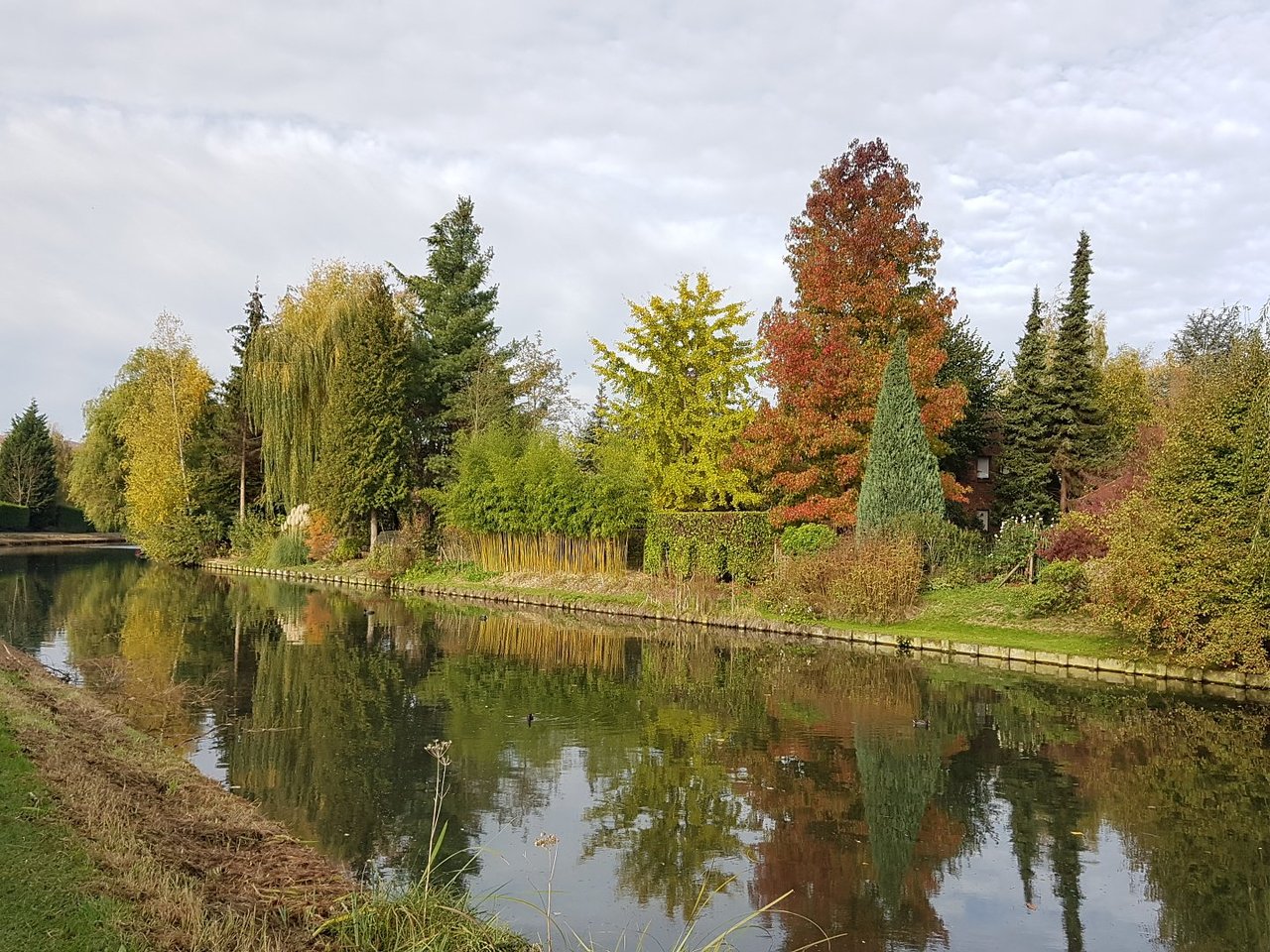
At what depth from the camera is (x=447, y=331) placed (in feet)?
132

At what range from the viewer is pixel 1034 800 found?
9086mm

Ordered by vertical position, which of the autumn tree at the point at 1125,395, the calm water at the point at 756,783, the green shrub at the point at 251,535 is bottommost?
the calm water at the point at 756,783

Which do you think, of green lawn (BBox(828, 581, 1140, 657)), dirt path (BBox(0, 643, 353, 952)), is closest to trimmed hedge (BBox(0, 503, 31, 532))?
green lawn (BBox(828, 581, 1140, 657))

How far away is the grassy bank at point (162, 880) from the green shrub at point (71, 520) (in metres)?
71.7

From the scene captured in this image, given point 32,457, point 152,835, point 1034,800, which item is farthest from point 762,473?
point 32,457

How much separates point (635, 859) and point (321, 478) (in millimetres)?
32707

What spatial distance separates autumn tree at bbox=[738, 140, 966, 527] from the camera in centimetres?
2414

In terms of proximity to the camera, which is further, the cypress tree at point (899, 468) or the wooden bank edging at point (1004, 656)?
the cypress tree at point (899, 468)

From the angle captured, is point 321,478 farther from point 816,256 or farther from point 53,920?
point 53,920

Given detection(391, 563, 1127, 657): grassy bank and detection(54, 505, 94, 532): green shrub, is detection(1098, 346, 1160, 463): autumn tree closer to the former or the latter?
detection(391, 563, 1127, 657): grassy bank

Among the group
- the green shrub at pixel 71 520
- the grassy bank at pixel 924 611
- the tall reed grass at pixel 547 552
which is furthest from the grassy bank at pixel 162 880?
the green shrub at pixel 71 520

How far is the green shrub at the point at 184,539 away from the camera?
44375 mm

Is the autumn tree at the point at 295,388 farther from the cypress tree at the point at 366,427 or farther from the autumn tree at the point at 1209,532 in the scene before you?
the autumn tree at the point at 1209,532

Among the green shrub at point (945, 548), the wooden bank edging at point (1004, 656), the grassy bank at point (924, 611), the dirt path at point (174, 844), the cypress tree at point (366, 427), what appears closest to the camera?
the dirt path at point (174, 844)
